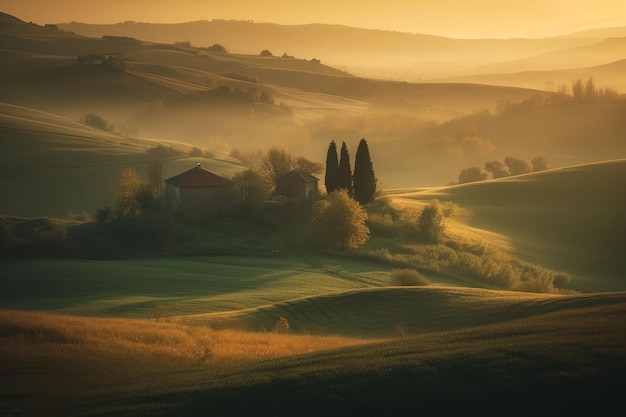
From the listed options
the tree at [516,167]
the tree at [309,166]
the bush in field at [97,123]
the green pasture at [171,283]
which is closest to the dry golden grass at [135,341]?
the green pasture at [171,283]

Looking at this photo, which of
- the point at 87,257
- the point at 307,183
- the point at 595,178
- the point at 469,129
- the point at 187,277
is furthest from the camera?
the point at 469,129

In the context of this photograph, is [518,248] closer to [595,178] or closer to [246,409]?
[595,178]

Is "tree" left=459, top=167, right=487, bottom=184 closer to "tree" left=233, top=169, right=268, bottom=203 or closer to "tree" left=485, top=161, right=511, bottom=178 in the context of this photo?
"tree" left=485, top=161, right=511, bottom=178

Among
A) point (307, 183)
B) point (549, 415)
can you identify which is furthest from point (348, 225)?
point (549, 415)

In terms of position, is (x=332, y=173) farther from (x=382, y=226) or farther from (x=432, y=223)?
(x=432, y=223)

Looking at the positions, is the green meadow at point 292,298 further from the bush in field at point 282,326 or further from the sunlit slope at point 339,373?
the bush in field at point 282,326

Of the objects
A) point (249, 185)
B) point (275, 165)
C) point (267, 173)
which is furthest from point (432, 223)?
point (267, 173)
